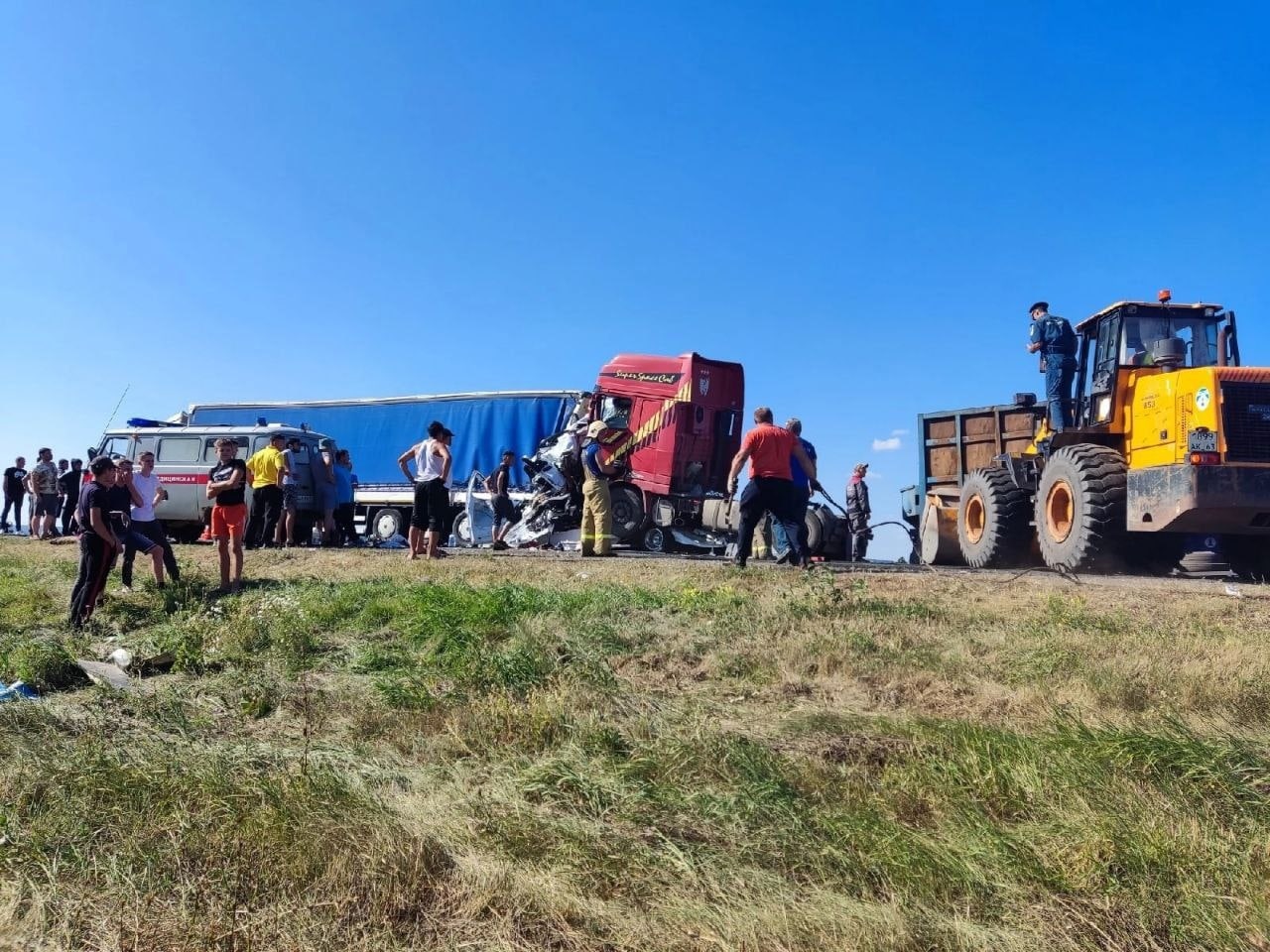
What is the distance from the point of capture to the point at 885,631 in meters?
5.39

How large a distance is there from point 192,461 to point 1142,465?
Answer: 13.5m

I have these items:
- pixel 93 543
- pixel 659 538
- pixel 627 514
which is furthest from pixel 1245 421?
pixel 93 543

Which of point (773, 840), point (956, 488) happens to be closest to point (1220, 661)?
point (773, 840)

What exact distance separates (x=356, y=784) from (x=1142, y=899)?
2.41 meters

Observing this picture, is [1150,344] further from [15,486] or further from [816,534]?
[15,486]

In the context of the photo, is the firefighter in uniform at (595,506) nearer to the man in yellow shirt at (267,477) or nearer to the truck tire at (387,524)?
the man in yellow shirt at (267,477)

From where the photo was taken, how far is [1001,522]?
10.9 metres

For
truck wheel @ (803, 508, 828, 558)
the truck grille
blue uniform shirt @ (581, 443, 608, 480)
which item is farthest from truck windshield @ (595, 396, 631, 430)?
the truck grille

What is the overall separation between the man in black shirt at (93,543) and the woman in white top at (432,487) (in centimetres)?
308

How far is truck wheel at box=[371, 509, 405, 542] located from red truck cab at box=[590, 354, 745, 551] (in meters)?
6.06

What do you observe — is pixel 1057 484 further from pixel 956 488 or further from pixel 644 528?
pixel 644 528

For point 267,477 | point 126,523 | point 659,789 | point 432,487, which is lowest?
point 659,789

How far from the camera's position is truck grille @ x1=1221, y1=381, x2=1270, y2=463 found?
27.2 ft

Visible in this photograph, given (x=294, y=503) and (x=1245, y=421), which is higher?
(x=1245, y=421)
